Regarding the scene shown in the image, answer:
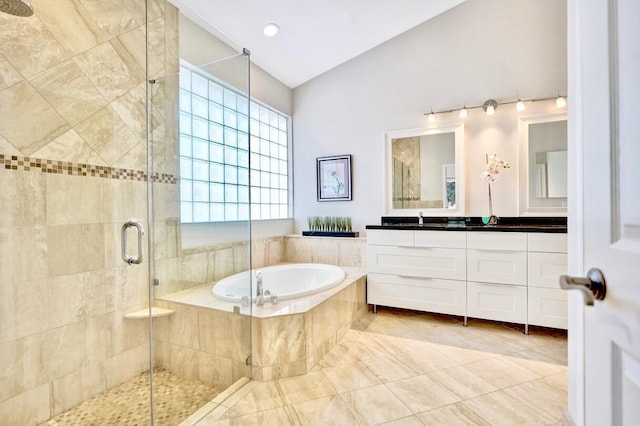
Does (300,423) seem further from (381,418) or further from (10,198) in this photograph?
(10,198)

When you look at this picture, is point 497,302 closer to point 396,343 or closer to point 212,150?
point 396,343

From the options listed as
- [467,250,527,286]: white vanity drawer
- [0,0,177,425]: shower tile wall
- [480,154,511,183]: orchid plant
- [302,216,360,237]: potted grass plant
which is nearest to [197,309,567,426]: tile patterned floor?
[467,250,527,286]: white vanity drawer

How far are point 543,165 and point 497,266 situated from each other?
3.71 feet

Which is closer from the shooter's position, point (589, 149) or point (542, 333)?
point (589, 149)

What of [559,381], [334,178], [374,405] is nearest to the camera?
[374,405]

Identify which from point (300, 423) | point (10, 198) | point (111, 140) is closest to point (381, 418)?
point (300, 423)

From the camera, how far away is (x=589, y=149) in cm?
68

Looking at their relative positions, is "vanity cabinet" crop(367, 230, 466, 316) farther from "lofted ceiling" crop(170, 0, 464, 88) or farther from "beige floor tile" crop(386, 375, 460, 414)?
"lofted ceiling" crop(170, 0, 464, 88)

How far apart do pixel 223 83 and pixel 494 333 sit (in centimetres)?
302

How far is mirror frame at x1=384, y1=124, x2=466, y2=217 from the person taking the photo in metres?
3.21

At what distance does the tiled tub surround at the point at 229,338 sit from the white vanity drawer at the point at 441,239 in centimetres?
132

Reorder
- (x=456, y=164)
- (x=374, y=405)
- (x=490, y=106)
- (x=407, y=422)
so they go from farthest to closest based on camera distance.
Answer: (x=456, y=164), (x=490, y=106), (x=374, y=405), (x=407, y=422)

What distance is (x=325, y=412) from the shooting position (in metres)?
1.66

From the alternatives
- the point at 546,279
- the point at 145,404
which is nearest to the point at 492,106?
the point at 546,279
